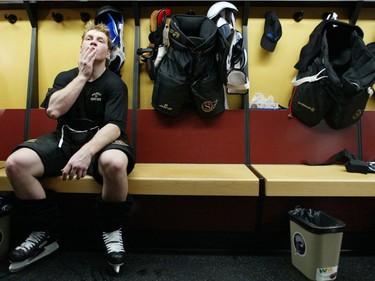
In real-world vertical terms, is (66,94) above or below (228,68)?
below

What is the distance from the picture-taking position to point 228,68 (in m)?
1.61

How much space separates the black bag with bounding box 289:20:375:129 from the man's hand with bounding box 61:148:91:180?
1225 millimetres

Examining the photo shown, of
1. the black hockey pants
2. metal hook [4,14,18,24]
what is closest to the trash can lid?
the black hockey pants

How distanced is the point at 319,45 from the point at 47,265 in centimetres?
197

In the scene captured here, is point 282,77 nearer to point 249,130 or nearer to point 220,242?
point 249,130

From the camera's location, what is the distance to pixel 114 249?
4.07 ft

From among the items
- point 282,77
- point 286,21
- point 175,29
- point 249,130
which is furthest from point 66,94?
point 286,21

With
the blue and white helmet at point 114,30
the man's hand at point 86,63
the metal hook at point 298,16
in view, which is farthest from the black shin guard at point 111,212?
the metal hook at point 298,16

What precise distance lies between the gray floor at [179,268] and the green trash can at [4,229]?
6 centimetres

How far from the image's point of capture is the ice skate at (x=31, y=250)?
125 centimetres

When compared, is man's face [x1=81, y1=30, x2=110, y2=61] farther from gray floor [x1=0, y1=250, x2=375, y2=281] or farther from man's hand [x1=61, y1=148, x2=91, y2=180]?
gray floor [x1=0, y1=250, x2=375, y2=281]

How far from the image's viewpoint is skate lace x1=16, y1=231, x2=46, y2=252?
1271mm

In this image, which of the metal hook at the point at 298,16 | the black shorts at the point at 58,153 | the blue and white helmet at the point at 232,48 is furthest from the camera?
the metal hook at the point at 298,16

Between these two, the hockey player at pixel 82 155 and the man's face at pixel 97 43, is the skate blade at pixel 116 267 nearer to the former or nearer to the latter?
the hockey player at pixel 82 155
